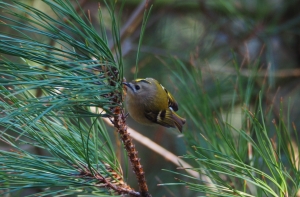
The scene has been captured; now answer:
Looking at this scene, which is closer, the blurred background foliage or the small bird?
the small bird

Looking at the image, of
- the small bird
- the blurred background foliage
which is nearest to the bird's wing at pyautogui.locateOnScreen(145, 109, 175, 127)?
the small bird

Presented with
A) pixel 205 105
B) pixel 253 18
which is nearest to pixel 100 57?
pixel 205 105

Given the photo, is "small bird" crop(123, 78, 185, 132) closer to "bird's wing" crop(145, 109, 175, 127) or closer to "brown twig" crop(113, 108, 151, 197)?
"bird's wing" crop(145, 109, 175, 127)

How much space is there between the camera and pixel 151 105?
1.26 metres

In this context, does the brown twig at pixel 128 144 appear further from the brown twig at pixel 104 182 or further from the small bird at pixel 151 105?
the small bird at pixel 151 105

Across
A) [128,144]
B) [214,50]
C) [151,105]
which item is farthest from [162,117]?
[214,50]

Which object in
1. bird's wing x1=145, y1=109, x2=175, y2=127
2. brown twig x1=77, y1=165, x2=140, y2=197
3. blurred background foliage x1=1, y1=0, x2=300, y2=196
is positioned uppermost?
blurred background foliage x1=1, y1=0, x2=300, y2=196

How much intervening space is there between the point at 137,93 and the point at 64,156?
0.93ft

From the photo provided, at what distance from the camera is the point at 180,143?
226cm

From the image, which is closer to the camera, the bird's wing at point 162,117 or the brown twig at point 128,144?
the brown twig at point 128,144

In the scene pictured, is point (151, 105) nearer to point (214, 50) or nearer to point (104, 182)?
point (104, 182)

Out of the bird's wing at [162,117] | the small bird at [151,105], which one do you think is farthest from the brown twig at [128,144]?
the bird's wing at [162,117]

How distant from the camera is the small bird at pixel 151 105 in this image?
118cm

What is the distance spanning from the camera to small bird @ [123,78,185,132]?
46.6 inches
